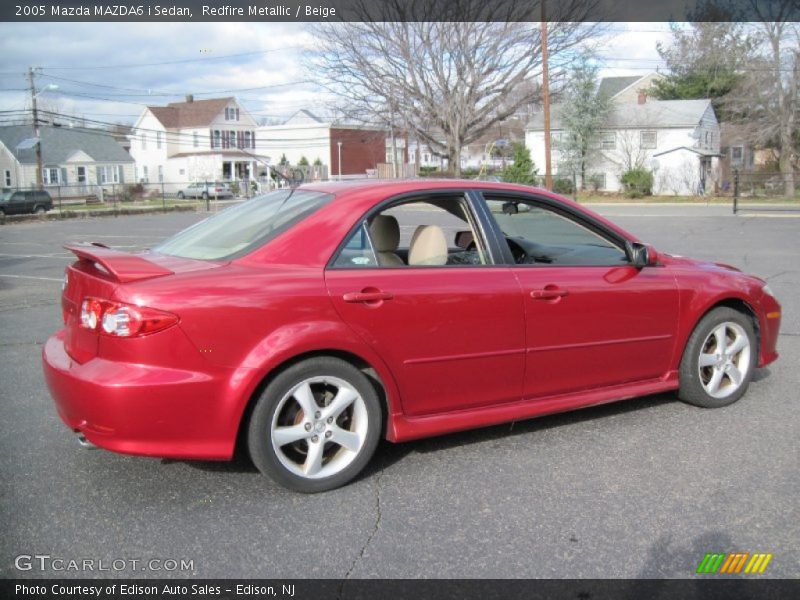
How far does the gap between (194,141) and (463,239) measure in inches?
2780

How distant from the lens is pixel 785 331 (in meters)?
7.31

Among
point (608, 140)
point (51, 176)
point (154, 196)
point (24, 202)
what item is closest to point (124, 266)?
point (24, 202)

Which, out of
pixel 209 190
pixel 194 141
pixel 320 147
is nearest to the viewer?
pixel 209 190

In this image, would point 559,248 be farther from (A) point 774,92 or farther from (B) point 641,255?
(A) point 774,92

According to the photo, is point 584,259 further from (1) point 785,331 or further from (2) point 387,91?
(2) point 387,91

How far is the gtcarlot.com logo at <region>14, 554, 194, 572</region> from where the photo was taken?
119 inches

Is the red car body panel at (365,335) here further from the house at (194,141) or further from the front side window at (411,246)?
the house at (194,141)

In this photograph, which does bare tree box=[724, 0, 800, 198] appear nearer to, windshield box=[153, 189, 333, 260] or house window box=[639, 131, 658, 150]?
house window box=[639, 131, 658, 150]

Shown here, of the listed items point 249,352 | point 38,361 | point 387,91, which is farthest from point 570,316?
point 387,91

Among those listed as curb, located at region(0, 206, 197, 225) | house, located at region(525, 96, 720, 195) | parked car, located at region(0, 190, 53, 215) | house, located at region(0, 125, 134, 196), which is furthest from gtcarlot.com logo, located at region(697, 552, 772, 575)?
house, located at region(0, 125, 134, 196)

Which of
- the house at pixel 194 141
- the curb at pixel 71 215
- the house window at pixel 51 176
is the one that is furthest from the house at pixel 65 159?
the curb at pixel 71 215

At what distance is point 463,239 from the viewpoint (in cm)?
532

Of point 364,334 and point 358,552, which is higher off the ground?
point 364,334

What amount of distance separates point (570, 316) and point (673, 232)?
17.4 m
